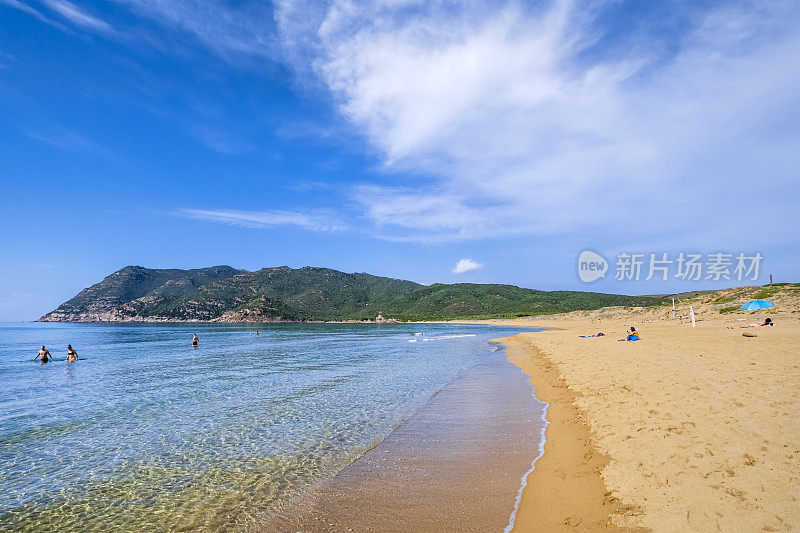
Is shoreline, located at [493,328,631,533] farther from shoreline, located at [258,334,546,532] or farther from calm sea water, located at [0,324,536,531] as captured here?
calm sea water, located at [0,324,536,531]

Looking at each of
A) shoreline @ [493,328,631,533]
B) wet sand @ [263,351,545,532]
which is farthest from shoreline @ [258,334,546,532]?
shoreline @ [493,328,631,533]

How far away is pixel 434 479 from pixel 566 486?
2681mm

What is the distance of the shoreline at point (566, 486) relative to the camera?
20.1 feet

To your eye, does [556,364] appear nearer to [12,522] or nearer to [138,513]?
[138,513]

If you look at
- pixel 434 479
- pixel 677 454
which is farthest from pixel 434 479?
pixel 677 454

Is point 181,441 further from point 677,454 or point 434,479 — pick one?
point 677,454

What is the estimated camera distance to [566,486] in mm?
7473

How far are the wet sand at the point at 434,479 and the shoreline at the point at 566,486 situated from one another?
299 mm

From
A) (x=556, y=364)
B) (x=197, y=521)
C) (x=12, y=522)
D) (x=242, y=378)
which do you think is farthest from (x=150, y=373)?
(x=556, y=364)

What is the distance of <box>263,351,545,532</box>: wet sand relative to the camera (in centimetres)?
667

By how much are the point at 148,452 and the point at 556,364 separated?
2231 centimetres

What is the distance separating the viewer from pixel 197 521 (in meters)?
7.00

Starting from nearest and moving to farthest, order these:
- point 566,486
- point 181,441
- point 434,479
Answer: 1. point 566,486
2. point 434,479
3. point 181,441

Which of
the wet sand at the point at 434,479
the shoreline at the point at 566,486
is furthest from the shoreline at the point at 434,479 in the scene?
the shoreline at the point at 566,486
